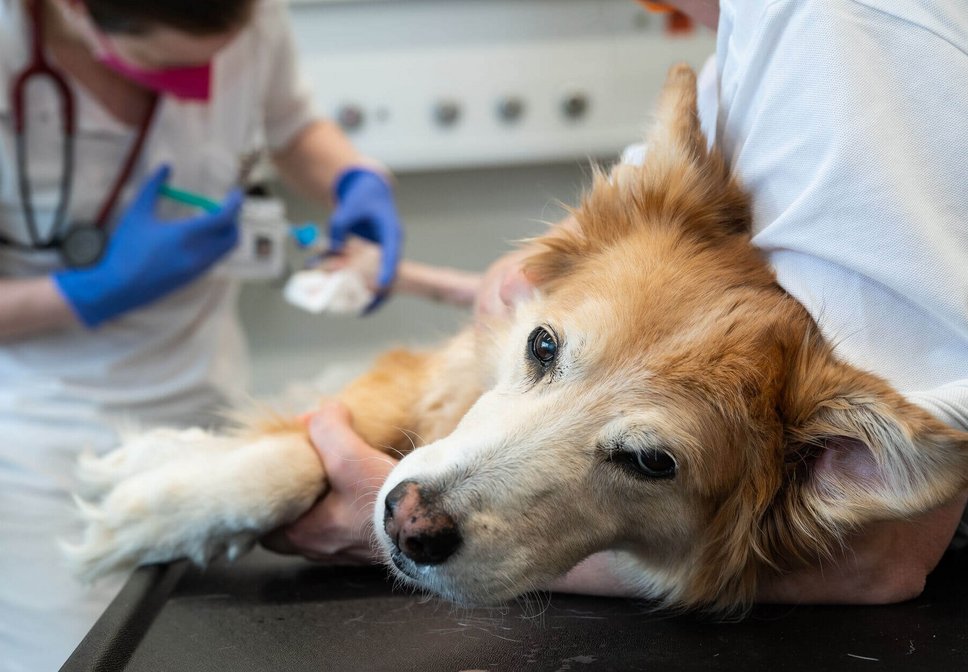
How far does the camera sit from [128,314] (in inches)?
66.3

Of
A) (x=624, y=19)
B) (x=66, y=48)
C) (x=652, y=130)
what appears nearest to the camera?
(x=652, y=130)

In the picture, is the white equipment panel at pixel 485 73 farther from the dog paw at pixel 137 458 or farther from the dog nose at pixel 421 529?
the dog nose at pixel 421 529

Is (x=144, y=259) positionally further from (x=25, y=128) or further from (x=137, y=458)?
(x=137, y=458)

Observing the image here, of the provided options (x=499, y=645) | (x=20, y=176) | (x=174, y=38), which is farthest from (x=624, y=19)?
(x=499, y=645)

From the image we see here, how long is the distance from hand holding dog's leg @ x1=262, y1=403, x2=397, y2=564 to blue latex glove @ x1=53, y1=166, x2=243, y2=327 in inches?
24.3

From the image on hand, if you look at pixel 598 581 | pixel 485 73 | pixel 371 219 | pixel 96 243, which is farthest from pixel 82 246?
pixel 485 73

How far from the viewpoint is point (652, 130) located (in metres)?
1.09

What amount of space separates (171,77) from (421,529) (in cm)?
114

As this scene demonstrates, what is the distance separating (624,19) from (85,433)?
2002 millimetres

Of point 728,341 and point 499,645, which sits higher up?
point 728,341

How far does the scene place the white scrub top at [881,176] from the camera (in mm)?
807

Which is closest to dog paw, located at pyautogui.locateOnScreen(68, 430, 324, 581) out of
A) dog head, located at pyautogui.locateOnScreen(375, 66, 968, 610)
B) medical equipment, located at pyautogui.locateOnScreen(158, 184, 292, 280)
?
dog head, located at pyautogui.locateOnScreen(375, 66, 968, 610)

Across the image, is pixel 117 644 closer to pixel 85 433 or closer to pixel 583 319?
pixel 583 319

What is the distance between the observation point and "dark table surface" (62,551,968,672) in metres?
0.86
